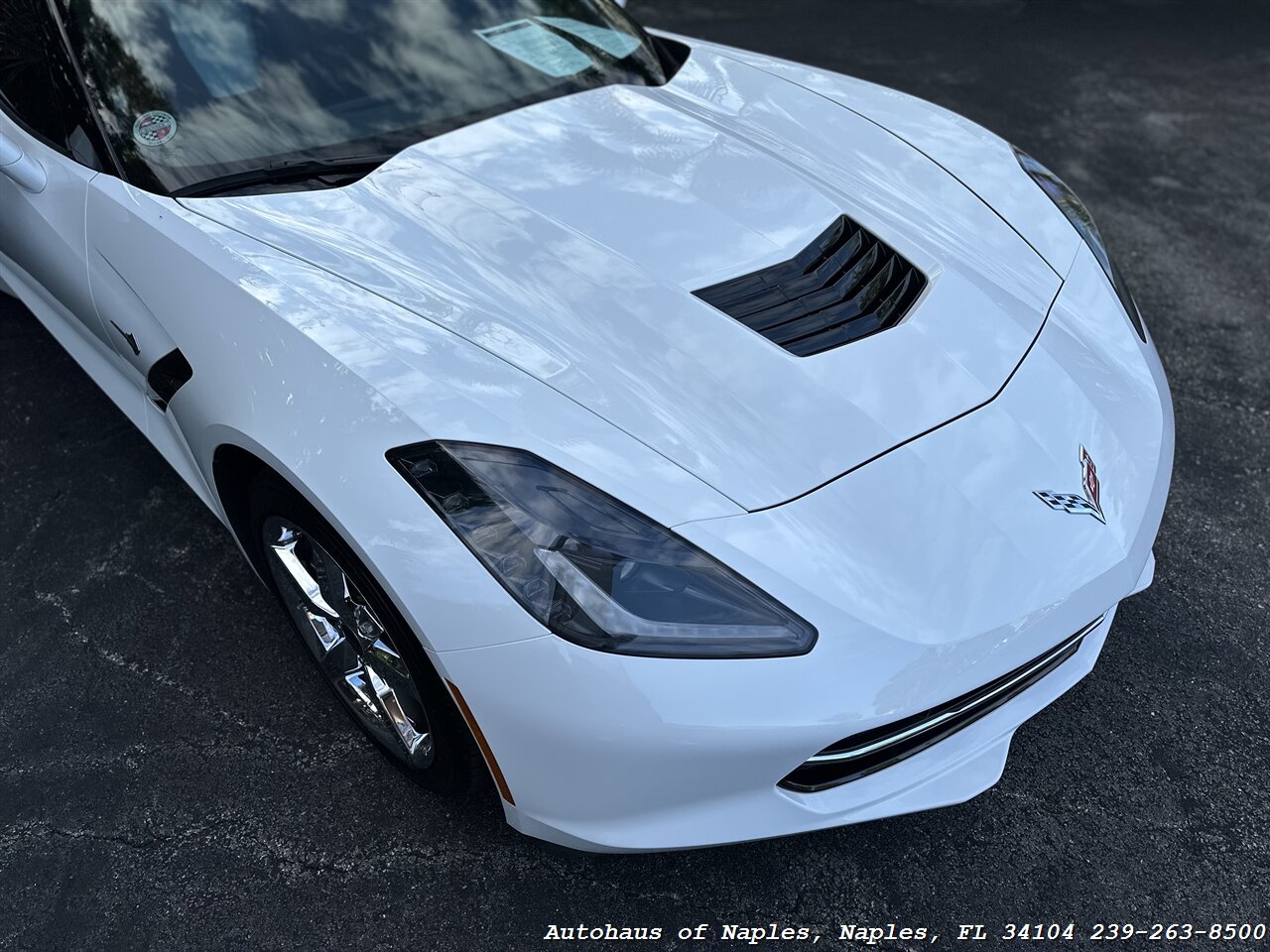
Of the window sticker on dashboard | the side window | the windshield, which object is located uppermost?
the side window

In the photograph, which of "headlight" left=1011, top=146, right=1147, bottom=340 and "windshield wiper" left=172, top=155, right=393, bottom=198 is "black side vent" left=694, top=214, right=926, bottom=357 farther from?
"windshield wiper" left=172, top=155, right=393, bottom=198

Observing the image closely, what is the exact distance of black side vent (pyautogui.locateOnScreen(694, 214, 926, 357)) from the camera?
190cm

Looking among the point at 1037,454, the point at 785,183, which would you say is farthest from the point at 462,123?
the point at 1037,454

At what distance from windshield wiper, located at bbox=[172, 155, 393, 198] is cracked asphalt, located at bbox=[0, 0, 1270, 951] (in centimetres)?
98

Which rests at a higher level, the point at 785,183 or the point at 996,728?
the point at 785,183

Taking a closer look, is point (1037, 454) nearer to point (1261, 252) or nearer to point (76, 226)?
→ point (76, 226)

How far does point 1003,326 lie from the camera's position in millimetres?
2002

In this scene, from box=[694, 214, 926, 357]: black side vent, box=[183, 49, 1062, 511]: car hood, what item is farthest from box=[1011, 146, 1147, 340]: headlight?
box=[694, 214, 926, 357]: black side vent

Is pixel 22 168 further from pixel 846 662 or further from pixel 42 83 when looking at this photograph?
pixel 846 662

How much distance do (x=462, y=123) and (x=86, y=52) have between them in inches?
31.9

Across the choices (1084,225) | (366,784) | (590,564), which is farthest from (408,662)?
(1084,225)

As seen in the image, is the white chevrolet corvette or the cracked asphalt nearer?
the white chevrolet corvette

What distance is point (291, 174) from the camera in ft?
6.78

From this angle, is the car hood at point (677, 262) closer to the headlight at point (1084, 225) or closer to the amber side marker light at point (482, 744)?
the headlight at point (1084, 225)
